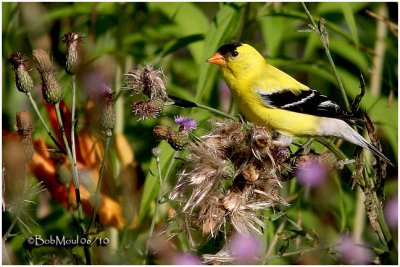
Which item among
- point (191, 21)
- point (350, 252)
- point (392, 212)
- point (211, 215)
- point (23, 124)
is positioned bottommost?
point (392, 212)

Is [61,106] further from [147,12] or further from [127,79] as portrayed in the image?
[147,12]

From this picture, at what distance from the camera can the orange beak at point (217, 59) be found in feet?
5.61

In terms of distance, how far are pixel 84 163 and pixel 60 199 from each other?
0.12 meters

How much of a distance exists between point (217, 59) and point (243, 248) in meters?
0.62

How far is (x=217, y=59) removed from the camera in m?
1.82

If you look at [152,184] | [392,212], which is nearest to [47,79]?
Answer: [152,184]

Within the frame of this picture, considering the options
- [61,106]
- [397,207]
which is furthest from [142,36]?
[397,207]

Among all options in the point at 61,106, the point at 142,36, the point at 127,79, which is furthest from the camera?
the point at 142,36

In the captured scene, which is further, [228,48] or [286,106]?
[228,48]

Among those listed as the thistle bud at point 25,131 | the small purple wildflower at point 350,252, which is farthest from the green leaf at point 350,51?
the thistle bud at point 25,131

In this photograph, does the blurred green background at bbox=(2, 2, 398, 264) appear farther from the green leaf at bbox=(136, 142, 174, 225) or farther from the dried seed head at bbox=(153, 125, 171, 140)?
the dried seed head at bbox=(153, 125, 171, 140)

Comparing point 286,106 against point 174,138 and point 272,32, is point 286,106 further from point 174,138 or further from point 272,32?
point 174,138

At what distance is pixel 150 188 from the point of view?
1604 millimetres

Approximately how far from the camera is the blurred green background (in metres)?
1.78
